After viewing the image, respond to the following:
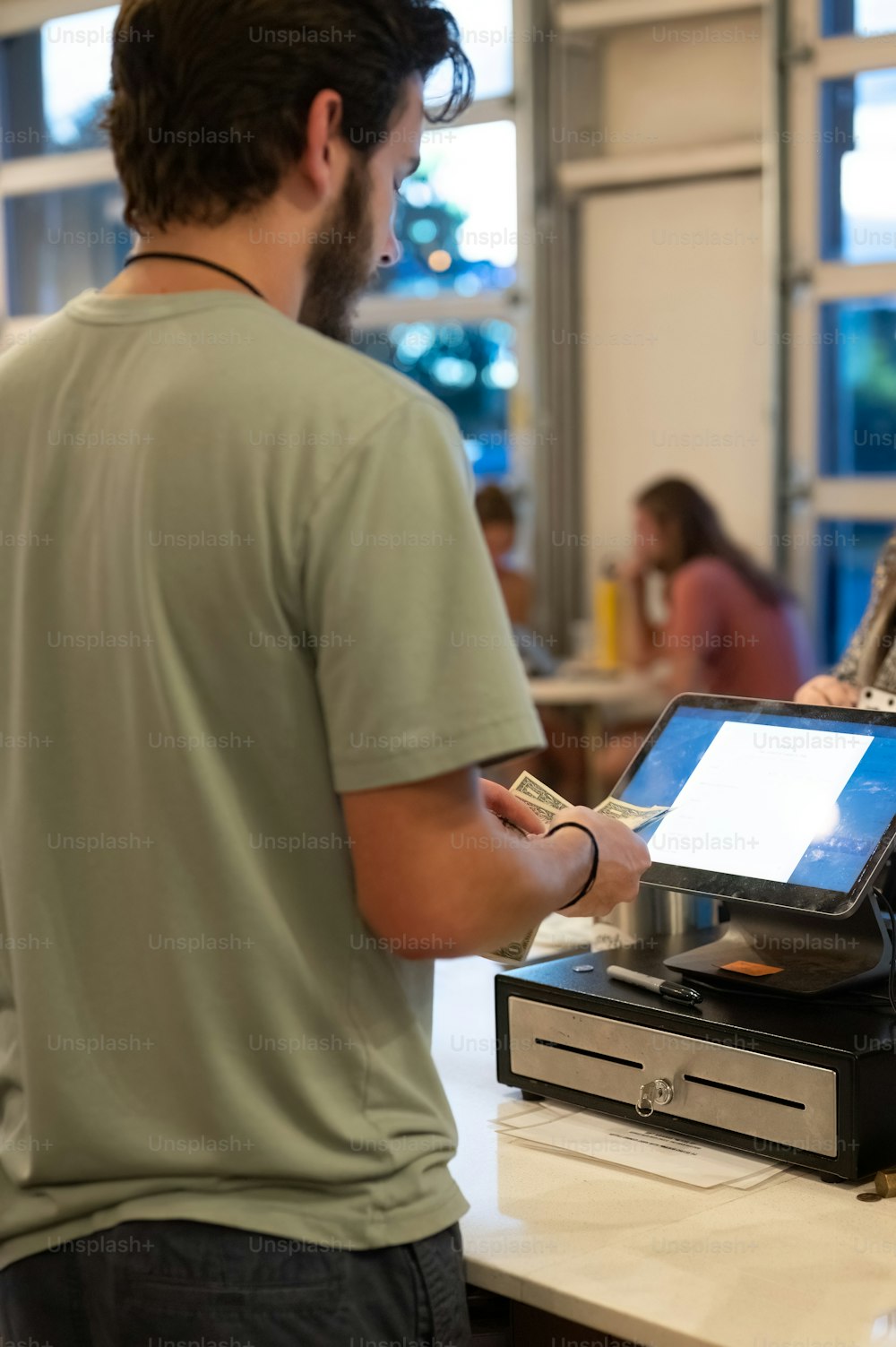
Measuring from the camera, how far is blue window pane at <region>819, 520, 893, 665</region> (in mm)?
4777

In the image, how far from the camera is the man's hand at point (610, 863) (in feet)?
3.82

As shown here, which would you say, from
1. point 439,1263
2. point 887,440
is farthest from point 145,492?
point 887,440

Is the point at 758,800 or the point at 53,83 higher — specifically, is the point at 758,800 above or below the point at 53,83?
below

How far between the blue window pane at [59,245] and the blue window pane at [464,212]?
4.95 ft

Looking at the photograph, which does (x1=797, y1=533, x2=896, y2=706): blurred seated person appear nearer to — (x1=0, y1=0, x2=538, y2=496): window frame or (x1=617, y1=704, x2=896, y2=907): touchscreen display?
(x1=617, y1=704, x2=896, y2=907): touchscreen display

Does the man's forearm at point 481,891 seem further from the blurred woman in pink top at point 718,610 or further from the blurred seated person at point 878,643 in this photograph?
the blurred woman in pink top at point 718,610

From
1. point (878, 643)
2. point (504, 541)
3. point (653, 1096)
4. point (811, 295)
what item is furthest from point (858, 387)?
point (653, 1096)

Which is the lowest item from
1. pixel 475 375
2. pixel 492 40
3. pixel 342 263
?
pixel 342 263

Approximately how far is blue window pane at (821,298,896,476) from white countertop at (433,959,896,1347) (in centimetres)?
369

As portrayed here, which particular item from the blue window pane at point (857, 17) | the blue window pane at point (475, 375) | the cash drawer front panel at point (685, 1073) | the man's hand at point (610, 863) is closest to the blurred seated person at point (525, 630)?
the blue window pane at point (475, 375)

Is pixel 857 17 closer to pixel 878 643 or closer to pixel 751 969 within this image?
pixel 878 643

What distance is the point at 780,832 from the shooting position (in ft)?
4.95

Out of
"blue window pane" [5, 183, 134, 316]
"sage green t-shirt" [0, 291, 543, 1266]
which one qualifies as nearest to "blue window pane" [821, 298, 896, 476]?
"blue window pane" [5, 183, 134, 316]

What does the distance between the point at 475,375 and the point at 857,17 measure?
172cm
